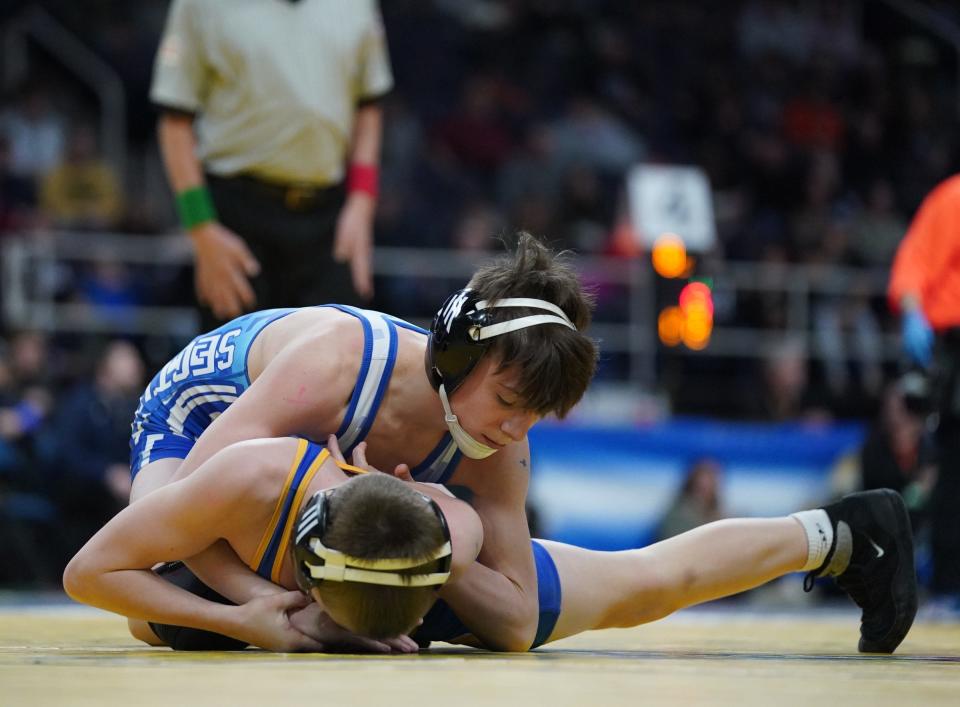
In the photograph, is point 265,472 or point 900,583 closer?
point 265,472

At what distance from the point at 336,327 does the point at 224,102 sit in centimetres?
162

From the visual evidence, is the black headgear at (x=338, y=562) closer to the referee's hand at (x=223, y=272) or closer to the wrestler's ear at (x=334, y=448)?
the wrestler's ear at (x=334, y=448)

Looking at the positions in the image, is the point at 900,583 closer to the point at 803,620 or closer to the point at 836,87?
the point at 803,620

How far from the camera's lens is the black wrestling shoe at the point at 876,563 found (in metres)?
3.03

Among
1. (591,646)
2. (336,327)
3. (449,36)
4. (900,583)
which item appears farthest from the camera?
(449,36)

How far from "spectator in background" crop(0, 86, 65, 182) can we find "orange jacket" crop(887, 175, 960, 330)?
5969 mm

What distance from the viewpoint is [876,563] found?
3105 mm

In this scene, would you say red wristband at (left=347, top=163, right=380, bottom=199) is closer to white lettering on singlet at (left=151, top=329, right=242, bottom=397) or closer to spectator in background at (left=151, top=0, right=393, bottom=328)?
spectator in background at (left=151, top=0, right=393, bottom=328)

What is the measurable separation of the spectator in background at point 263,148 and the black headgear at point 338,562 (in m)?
1.77

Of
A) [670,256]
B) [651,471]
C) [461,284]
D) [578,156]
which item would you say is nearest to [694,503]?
[651,471]

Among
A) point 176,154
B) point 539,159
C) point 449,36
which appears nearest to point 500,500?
point 176,154

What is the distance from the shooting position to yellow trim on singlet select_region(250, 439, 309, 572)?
2.58 meters

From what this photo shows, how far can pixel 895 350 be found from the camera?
945 cm

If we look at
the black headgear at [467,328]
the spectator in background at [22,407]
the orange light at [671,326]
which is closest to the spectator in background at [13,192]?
the spectator in background at [22,407]
